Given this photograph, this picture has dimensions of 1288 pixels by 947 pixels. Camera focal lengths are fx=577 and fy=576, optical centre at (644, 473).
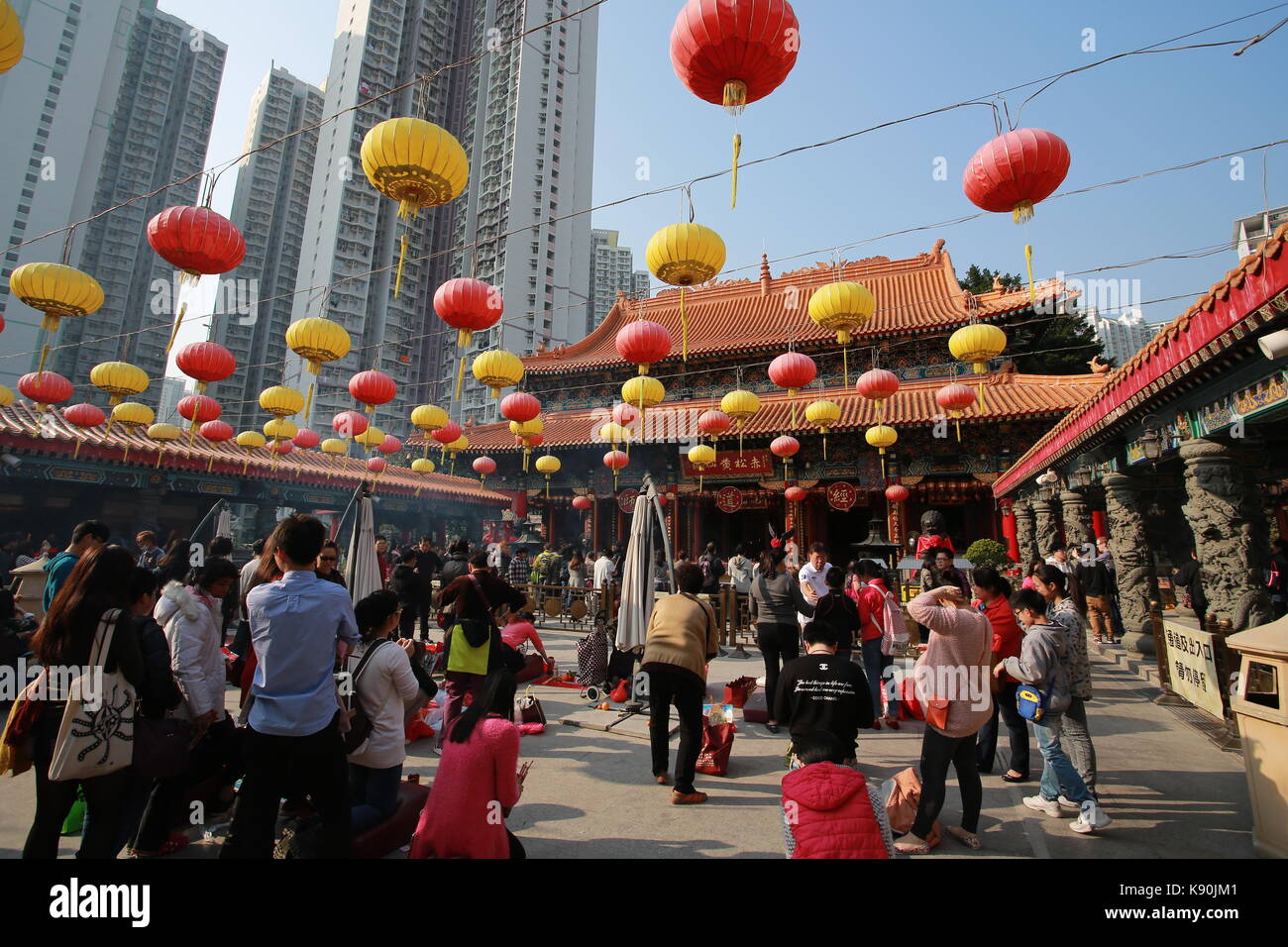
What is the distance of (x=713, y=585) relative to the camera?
32.5ft

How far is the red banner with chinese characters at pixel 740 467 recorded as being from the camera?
1595 centimetres

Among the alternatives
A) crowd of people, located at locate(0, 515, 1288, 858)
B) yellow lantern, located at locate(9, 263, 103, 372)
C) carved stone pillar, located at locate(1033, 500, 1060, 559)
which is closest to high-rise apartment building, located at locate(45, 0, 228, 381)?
yellow lantern, located at locate(9, 263, 103, 372)

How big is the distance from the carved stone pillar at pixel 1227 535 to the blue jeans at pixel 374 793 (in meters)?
6.46

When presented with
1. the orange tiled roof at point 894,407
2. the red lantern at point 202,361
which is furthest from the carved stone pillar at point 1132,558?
the red lantern at point 202,361

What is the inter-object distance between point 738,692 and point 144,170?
60.5m

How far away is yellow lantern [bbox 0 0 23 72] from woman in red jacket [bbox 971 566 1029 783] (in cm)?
650

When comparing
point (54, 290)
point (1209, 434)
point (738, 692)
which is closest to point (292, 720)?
point (738, 692)

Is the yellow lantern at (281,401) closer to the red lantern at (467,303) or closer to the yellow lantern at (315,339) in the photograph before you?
the yellow lantern at (315,339)

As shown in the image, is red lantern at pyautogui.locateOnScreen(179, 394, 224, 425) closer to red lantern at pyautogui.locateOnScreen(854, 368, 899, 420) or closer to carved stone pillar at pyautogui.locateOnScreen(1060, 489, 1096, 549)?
red lantern at pyautogui.locateOnScreen(854, 368, 899, 420)

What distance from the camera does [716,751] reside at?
416cm

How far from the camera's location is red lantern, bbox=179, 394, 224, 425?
10109 millimetres

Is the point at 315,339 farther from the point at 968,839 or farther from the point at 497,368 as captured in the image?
the point at 968,839
